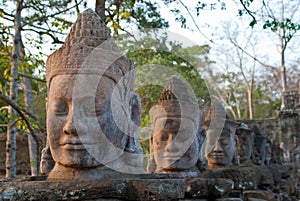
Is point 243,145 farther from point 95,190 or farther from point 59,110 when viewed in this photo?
point 95,190

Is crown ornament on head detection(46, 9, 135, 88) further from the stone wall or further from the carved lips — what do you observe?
the stone wall

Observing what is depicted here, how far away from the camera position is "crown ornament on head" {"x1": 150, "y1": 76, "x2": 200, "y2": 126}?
392cm

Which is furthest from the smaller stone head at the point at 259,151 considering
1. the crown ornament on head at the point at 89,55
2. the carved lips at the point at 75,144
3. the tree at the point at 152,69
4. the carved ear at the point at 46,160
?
the carved lips at the point at 75,144

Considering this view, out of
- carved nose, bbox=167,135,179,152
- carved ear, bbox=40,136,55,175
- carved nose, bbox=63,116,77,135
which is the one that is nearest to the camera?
carved nose, bbox=63,116,77,135

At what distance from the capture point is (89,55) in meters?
2.66

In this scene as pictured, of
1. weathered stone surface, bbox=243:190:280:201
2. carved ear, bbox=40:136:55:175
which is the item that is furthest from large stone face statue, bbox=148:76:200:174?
carved ear, bbox=40:136:55:175

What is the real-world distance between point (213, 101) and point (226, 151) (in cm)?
72

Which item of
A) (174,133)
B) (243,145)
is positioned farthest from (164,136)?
(243,145)

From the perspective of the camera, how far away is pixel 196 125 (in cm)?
411

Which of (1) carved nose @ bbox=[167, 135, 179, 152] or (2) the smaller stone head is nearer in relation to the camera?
(1) carved nose @ bbox=[167, 135, 179, 152]

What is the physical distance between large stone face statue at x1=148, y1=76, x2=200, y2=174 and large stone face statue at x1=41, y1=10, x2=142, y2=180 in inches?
42.4

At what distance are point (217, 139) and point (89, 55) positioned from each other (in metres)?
3.06

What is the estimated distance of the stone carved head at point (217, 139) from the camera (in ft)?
17.1

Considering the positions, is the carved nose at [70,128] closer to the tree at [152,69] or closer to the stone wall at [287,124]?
the tree at [152,69]
